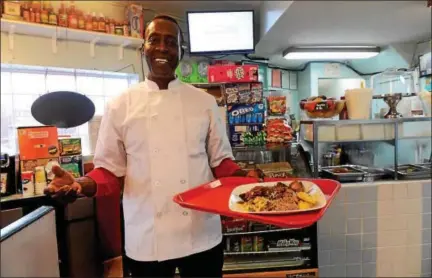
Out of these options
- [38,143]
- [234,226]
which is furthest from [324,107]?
[38,143]

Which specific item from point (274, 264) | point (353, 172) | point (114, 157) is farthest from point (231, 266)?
point (114, 157)

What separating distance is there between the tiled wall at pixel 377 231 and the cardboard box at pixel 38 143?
5.22 ft

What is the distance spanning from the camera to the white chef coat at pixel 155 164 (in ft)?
3.19

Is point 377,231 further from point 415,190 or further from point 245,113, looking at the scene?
point 245,113

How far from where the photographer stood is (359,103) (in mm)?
1825

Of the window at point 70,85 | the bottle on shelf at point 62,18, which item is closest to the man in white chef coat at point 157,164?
the window at point 70,85

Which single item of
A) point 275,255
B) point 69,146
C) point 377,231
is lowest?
point 275,255

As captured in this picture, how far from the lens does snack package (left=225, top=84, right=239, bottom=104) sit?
2.01 meters

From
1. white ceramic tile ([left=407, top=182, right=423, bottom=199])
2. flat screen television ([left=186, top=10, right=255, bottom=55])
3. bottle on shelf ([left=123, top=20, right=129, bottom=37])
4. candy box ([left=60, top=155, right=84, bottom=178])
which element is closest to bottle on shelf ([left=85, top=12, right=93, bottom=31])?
bottle on shelf ([left=123, top=20, right=129, bottom=37])

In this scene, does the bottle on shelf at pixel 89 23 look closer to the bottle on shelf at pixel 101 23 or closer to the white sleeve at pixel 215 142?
the bottle on shelf at pixel 101 23

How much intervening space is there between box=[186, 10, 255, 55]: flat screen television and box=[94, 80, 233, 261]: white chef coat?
176 cm

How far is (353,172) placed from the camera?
1927 mm

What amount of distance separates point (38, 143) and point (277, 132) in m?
1.39

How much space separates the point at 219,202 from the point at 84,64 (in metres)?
1.06
